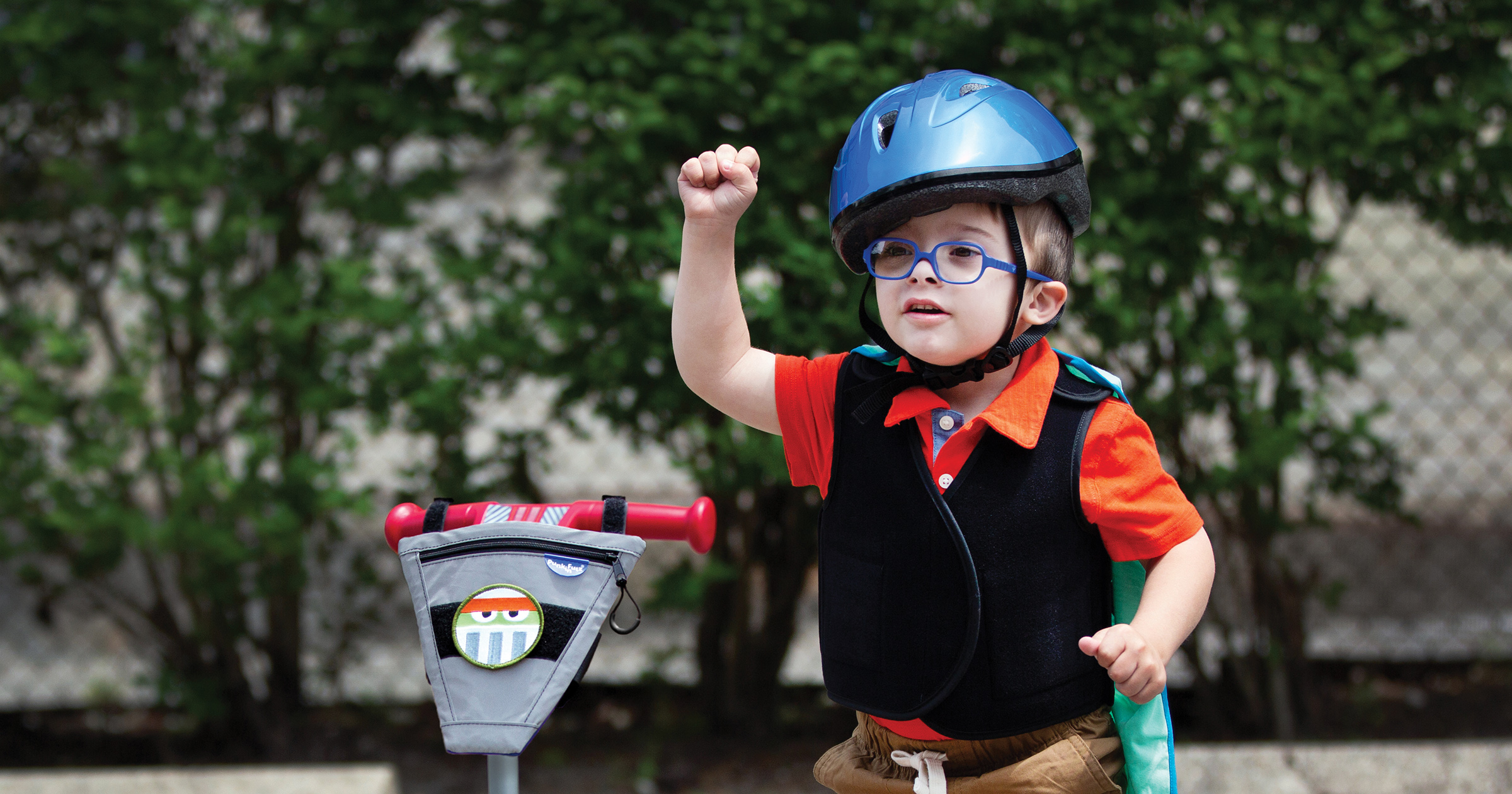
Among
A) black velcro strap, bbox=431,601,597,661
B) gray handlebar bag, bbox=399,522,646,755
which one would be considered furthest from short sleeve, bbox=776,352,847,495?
black velcro strap, bbox=431,601,597,661

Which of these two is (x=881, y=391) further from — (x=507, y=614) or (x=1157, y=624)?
(x=507, y=614)

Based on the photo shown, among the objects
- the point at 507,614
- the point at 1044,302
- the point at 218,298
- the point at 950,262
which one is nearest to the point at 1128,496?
the point at 1044,302

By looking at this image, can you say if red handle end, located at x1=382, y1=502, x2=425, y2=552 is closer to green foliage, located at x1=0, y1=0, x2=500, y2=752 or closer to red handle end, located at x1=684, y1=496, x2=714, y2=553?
red handle end, located at x1=684, y1=496, x2=714, y2=553

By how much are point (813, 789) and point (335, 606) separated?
1690 mm

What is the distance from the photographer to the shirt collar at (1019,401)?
166 cm

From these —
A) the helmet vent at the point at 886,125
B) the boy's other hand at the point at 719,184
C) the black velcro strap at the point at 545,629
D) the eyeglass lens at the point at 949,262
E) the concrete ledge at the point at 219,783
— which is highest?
the helmet vent at the point at 886,125

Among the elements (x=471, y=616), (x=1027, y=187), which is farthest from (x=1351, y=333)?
(x=471, y=616)

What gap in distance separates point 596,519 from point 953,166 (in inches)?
27.9

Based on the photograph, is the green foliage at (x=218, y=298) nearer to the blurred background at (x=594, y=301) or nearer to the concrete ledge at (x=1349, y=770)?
the blurred background at (x=594, y=301)

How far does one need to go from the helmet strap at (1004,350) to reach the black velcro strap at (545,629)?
0.61 meters

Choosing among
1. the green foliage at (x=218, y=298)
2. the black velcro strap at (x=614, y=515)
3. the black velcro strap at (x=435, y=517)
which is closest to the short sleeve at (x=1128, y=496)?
the black velcro strap at (x=614, y=515)

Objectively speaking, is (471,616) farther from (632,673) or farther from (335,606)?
(632,673)

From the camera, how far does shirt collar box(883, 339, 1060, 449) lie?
1659 millimetres

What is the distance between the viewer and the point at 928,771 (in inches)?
67.8
